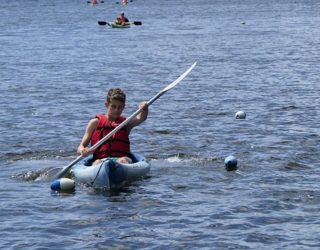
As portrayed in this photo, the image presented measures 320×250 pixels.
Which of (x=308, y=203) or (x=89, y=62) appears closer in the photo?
(x=308, y=203)

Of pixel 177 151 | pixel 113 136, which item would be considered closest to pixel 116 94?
pixel 113 136

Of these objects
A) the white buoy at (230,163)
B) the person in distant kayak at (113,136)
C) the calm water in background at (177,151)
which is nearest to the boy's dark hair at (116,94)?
the person in distant kayak at (113,136)

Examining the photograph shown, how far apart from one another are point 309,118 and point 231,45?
26.4m

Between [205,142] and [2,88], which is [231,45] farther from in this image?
[205,142]

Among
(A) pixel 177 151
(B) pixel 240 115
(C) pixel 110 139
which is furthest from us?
(B) pixel 240 115

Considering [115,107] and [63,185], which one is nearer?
[63,185]

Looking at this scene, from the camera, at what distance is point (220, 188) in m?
13.9

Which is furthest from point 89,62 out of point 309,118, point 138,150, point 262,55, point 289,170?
point 289,170

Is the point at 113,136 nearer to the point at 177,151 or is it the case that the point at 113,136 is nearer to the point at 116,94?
the point at 116,94

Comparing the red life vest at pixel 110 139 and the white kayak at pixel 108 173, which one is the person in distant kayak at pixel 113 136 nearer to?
the red life vest at pixel 110 139

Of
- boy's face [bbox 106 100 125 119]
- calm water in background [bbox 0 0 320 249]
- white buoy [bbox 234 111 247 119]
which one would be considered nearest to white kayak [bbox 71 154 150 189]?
calm water in background [bbox 0 0 320 249]

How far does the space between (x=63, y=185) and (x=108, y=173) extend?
727 mm

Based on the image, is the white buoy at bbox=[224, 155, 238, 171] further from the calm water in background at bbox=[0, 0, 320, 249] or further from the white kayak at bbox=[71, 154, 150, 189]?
the white kayak at bbox=[71, 154, 150, 189]

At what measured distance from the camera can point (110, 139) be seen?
14.4 meters
